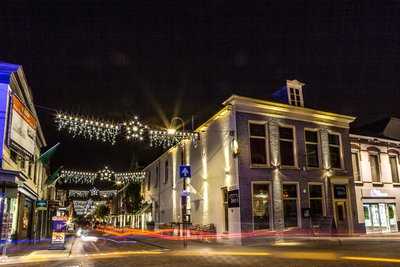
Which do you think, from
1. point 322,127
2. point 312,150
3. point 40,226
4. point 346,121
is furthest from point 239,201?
point 40,226

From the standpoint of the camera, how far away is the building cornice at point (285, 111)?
21.8m

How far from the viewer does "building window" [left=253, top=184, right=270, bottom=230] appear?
21.1 meters

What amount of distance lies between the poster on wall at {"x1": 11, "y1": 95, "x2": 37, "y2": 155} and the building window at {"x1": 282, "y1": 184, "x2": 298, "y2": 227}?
14620 millimetres

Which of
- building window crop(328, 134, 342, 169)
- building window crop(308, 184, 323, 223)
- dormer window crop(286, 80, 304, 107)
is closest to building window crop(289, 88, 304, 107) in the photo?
dormer window crop(286, 80, 304, 107)

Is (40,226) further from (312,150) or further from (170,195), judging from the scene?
(312,150)

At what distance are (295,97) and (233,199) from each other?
8707 millimetres

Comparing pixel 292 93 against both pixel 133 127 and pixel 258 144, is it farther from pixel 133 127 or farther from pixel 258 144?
pixel 133 127

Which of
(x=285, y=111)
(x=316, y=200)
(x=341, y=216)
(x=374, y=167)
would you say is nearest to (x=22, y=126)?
(x=285, y=111)

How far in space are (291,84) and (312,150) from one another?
185 inches

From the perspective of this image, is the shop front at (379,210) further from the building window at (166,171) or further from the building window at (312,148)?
the building window at (166,171)

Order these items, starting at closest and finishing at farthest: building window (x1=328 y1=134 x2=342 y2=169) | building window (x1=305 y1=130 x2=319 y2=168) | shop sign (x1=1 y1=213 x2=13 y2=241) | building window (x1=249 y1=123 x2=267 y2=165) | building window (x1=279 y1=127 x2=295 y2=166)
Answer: shop sign (x1=1 y1=213 x2=13 y2=241) → building window (x1=249 y1=123 x2=267 y2=165) → building window (x1=279 y1=127 x2=295 y2=166) → building window (x1=305 y1=130 x2=319 y2=168) → building window (x1=328 y1=134 x2=342 y2=169)

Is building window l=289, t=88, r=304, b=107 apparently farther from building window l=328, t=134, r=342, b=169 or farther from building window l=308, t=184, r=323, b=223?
building window l=308, t=184, r=323, b=223

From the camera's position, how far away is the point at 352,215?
81.2 ft

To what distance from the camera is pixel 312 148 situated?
24.5 m
